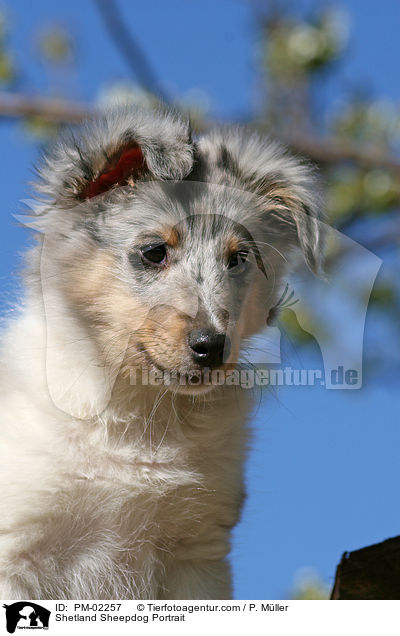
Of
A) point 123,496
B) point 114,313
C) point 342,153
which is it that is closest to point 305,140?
point 342,153

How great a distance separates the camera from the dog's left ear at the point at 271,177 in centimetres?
407

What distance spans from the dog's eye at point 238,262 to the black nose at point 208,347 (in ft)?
1.56

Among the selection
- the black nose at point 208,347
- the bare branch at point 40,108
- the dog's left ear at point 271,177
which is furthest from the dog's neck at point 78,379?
the bare branch at point 40,108

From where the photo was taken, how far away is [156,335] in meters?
3.59

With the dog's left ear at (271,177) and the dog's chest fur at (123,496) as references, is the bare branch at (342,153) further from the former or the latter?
the dog's chest fur at (123,496)

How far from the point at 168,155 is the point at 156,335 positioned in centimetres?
74

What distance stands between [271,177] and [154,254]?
72cm

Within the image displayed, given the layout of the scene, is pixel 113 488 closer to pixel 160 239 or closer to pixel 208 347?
pixel 208 347
